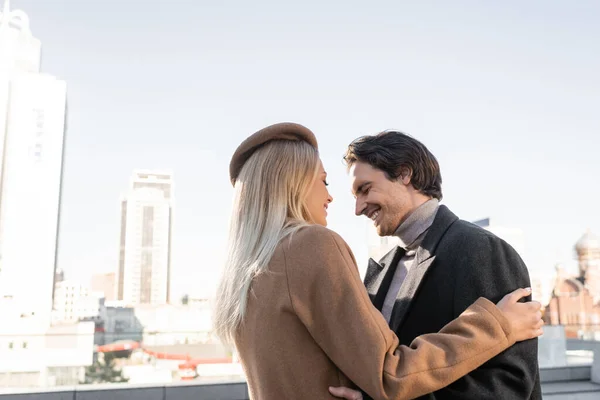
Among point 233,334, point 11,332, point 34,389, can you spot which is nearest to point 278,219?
point 233,334

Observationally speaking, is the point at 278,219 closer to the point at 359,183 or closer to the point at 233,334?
the point at 233,334

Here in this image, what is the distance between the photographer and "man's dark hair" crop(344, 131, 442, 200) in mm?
1721

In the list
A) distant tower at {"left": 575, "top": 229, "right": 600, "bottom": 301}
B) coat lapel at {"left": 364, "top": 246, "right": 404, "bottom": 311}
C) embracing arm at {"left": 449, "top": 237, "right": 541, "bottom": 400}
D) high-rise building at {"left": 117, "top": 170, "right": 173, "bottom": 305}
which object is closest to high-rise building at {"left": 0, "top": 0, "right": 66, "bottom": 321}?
high-rise building at {"left": 117, "top": 170, "right": 173, "bottom": 305}

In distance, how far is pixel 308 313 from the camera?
4.09 ft

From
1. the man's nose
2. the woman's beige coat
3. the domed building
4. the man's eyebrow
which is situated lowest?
the domed building

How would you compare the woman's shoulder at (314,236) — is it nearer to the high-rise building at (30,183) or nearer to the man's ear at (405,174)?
the man's ear at (405,174)

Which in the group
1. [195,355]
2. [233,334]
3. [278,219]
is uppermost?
[278,219]

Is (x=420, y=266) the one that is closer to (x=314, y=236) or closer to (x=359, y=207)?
(x=359, y=207)

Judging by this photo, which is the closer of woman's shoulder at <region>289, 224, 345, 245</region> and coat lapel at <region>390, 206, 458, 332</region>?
woman's shoulder at <region>289, 224, 345, 245</region>

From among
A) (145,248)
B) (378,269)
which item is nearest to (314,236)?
(378,269)

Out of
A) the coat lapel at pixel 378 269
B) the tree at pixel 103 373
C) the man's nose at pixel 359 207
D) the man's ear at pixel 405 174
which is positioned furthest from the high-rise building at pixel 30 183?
the man's ear at pixel 405 174

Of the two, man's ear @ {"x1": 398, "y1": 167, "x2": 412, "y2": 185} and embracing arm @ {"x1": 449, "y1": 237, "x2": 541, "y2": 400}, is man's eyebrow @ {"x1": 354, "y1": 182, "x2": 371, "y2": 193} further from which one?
embracing arm @ {"x1": 449, "y1": 237, "x2": 541, "y2": 400}

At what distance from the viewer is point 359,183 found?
1762 mm

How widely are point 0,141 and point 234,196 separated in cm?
8062
